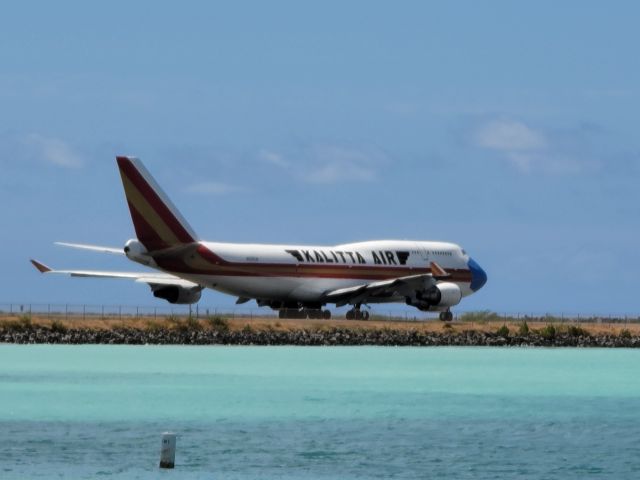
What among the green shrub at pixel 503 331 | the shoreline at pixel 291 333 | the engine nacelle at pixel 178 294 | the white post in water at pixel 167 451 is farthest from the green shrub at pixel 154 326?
the white post in water at pixel 167 451

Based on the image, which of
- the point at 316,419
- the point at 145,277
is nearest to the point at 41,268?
the point at 145,277

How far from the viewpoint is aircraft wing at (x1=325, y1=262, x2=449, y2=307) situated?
296 feet

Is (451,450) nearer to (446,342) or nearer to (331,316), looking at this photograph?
(446,342)

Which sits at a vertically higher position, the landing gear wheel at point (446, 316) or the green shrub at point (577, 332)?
the landing gear wheel at point (446, 316)

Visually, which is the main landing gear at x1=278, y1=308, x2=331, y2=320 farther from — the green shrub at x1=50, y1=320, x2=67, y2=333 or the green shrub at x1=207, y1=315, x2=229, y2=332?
the green shrub at x1=50, y1=320, x2=67, y2=333

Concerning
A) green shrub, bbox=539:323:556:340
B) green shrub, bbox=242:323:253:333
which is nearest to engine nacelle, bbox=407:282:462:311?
green shrub, bbox=539:323:556:340

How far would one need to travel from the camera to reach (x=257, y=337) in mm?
82938

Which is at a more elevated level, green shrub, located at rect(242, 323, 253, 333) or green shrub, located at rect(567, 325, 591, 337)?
green shrub, located at rect(567, 325, 591, 337)

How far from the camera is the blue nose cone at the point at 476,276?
97.5 m

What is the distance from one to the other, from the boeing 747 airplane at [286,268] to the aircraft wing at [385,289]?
0.19 ft

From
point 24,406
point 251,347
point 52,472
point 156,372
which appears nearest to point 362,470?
point 52,472

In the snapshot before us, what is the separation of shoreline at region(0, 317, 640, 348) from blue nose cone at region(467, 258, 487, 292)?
405 cm

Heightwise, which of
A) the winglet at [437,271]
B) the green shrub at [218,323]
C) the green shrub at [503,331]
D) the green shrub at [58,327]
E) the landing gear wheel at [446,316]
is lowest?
the green shrub at [58,327]

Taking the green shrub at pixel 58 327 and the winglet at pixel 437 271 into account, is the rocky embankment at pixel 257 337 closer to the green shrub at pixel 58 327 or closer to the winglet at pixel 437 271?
the green shrub at pixel 58 327
